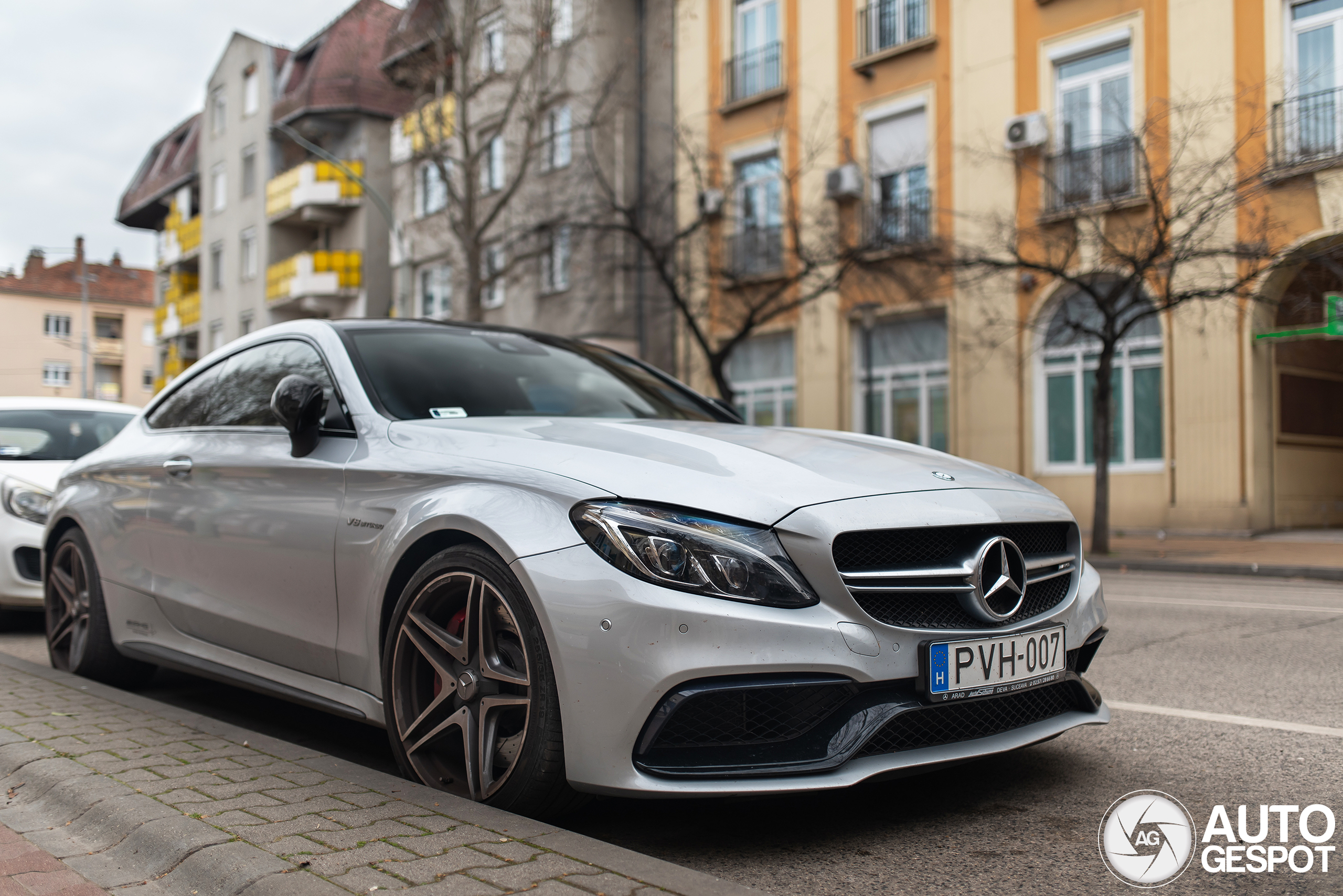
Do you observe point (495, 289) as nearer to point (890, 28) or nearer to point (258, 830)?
point (890, 28)

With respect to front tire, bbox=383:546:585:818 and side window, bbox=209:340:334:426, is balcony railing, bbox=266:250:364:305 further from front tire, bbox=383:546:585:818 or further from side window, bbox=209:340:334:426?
front tire, bbox=383:546:585:818

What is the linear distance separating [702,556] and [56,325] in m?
80.3

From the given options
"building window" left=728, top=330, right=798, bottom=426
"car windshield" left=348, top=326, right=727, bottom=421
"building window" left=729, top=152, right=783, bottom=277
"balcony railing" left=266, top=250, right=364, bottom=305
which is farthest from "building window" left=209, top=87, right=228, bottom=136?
"car windshield" left=348, top=326, right=727, bottom=421

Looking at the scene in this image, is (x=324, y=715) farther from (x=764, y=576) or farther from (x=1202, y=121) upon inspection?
(x=1202, y=121)

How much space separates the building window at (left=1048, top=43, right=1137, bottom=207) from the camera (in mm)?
17516

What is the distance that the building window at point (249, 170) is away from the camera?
42.9 m

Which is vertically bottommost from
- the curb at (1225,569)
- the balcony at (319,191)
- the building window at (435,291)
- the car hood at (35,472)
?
the curb at (1225,569)

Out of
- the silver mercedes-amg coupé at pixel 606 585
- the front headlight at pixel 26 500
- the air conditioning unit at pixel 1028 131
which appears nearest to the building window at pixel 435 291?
the air conditioning unit at pixel 1028 131

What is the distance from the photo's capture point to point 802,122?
23.3 m

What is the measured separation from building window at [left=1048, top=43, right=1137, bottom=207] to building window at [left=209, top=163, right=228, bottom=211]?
113ft

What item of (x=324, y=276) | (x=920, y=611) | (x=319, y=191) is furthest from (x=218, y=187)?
(x=920, y=611)

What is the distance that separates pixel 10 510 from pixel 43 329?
73472 millimetres

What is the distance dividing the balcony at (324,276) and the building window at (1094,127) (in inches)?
937

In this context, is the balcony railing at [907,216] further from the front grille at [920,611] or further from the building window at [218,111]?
the building window at [218,111]
